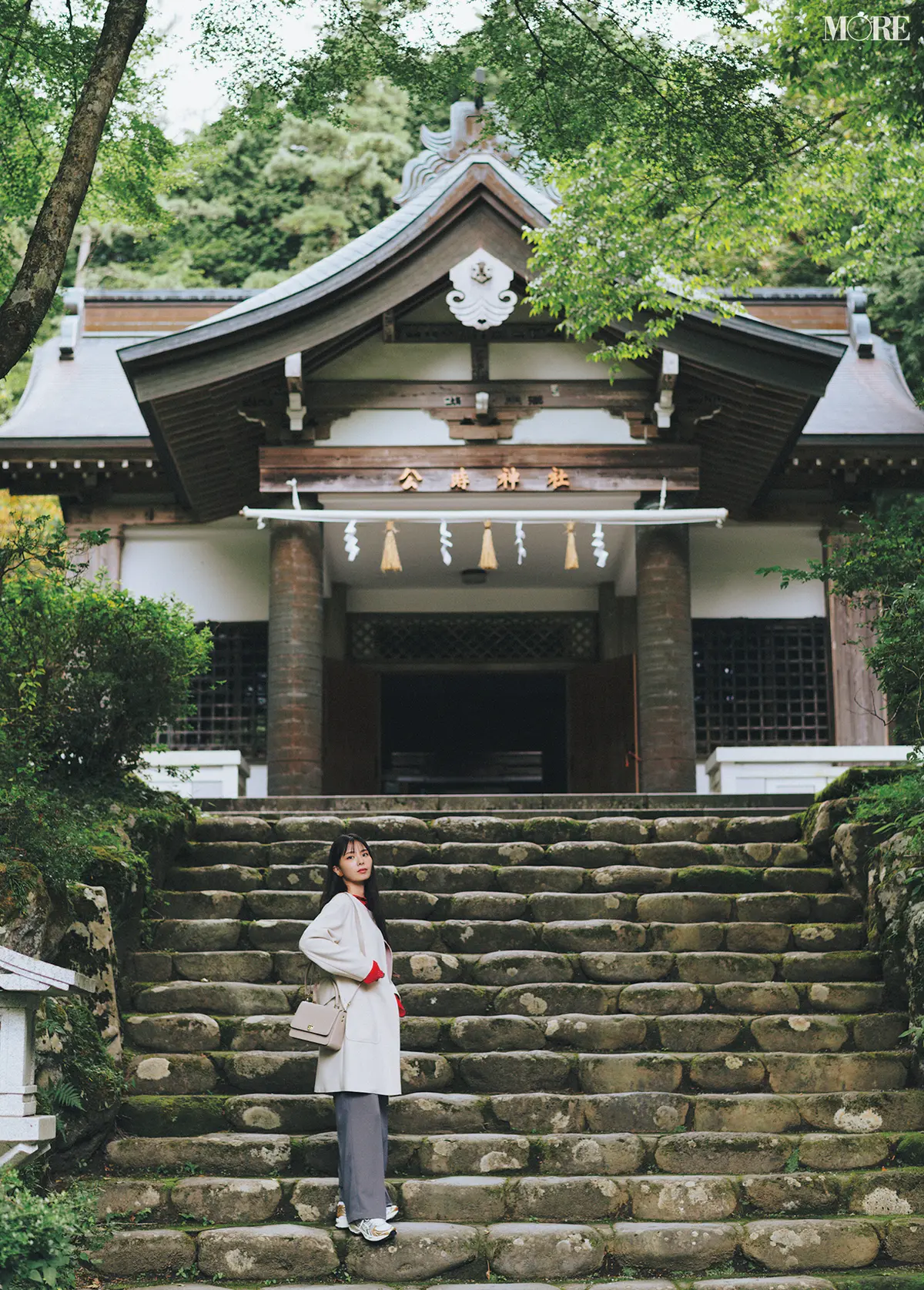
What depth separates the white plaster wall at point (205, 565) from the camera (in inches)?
601

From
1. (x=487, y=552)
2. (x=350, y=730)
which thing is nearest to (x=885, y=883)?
(x=487, y=552)

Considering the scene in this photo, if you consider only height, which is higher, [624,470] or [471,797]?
[624,470]

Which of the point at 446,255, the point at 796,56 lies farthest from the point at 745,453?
the point at 796,56

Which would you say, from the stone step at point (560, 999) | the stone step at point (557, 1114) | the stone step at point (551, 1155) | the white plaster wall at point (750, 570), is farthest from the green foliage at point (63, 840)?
the white plaster wall at point (750, 570)

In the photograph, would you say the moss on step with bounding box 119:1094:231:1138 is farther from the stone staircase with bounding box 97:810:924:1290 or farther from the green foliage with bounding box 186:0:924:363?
the green foliage with bounding box 186:0:924:363

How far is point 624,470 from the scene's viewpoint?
13.4 meters

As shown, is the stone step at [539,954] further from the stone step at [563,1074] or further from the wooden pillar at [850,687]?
the wooden pillar at [850,687]

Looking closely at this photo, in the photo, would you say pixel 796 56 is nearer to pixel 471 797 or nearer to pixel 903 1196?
pixel 471 797

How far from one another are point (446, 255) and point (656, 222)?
2.48 m

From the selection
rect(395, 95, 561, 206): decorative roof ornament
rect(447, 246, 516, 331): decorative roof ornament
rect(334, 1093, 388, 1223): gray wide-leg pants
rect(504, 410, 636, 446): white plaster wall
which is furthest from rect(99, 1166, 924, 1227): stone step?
rect(395, 95, 561, 206): decorative roof ornament

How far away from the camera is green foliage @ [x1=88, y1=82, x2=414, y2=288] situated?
3088 centimetres

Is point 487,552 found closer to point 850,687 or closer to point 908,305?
point 850,687

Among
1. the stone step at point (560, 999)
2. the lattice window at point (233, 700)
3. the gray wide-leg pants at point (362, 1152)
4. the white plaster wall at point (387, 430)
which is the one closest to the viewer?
the gray wide-leg pants at point (362, 1152)

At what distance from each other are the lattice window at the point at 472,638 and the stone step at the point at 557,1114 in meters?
9.47
